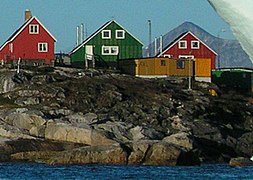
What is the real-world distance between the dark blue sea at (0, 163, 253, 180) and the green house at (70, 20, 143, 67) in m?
32.9

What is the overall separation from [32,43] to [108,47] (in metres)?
6.91

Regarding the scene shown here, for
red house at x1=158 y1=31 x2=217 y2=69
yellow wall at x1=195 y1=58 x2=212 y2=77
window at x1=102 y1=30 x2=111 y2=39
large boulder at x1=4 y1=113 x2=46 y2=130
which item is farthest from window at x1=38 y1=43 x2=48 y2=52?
large boulder at x1=4 y1=113 x2=46 y2=130

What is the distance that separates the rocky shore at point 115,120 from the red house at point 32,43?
11.8 m

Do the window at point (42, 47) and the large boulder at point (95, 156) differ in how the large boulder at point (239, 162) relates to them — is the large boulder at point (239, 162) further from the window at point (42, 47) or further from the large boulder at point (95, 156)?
the window at point (42, 47)

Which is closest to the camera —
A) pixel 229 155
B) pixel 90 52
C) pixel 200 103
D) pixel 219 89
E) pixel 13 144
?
pixel 13 144

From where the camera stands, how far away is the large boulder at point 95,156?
139ft

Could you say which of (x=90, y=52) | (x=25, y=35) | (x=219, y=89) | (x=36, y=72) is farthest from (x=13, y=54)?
(x=219, y=89)

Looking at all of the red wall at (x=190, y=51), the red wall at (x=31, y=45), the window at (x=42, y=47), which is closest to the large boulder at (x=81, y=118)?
the red wall at (x=31, y=45)

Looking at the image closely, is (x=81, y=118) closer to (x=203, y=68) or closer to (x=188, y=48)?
(x=203, y=68)

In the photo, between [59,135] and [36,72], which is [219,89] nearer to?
[36,72]

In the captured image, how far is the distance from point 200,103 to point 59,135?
557 inches

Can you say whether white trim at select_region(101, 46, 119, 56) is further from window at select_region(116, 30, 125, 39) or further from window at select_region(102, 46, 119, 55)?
window at select_region(116, 30, 125, 39)

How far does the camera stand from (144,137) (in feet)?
155

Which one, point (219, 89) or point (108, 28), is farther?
point (108, 28)
